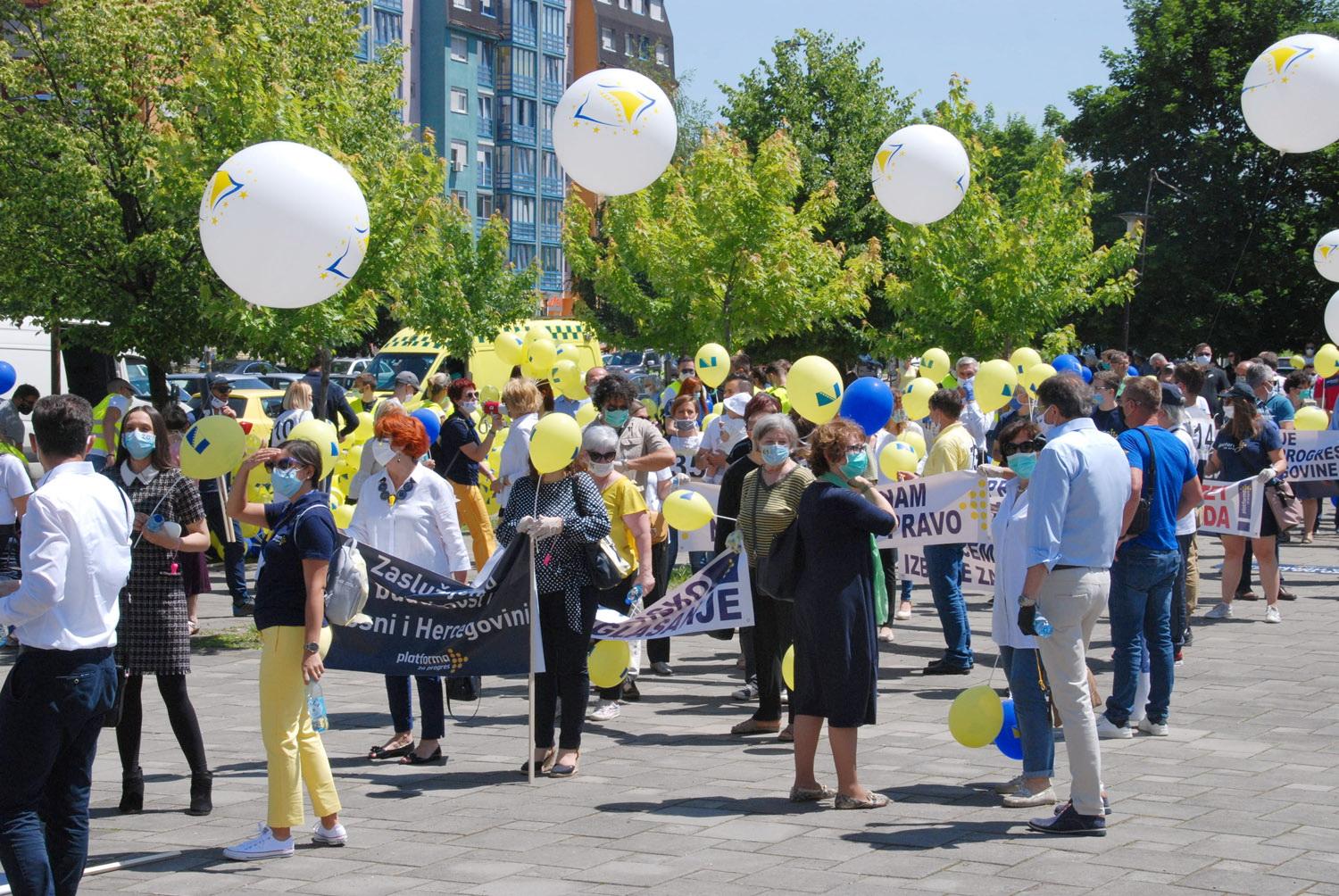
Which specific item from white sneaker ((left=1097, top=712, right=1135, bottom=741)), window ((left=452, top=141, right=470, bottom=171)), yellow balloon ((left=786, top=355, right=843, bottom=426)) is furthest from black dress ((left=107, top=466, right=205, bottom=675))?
window ((left=452, top=141, right=470, bottom=171))

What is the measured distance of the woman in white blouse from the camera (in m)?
8.17

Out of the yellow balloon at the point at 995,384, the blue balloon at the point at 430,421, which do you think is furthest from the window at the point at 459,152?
the yellow balloon at the point at 995,384

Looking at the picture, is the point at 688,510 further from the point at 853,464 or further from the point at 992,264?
the point at 992,264

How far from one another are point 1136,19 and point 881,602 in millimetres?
41291

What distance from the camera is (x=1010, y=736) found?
7.55 m

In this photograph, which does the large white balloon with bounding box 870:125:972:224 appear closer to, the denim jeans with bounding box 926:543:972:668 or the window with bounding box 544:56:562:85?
the denim jeans with bounding box 926:543:972:668

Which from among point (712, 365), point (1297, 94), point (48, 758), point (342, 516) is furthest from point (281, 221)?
Result: point (1297, 94)

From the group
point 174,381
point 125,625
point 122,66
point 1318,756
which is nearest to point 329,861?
point 125,625

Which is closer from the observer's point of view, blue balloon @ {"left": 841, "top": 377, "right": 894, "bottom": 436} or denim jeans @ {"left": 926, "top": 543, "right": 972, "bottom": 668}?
blue balloon @ {"left": 841, "top": 377, "right": 894, "bottom": 436}

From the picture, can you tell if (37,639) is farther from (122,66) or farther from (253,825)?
(122,66)

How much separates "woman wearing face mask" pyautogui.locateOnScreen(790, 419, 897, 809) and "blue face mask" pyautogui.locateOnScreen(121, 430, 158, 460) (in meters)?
3.23

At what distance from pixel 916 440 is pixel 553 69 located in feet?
274

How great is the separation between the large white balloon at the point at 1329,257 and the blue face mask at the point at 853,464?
12.7 meters

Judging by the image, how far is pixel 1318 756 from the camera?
8250 mm
